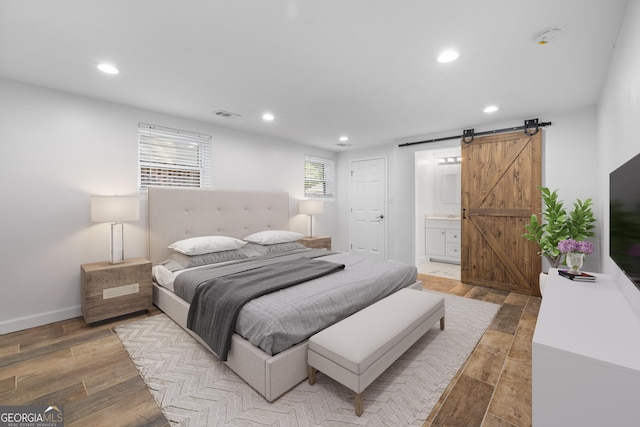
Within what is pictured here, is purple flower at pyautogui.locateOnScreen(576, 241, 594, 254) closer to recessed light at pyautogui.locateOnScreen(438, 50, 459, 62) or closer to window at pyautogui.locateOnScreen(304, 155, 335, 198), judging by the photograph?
recessed light at pyautogui.locateOnScreen(438, 50, 459, 62)

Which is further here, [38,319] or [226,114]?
[226,114]

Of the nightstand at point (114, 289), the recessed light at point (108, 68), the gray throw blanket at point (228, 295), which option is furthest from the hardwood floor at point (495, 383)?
the recessed light at point (108, 68)

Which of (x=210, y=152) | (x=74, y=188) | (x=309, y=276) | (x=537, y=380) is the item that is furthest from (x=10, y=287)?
(x=537, y=380)

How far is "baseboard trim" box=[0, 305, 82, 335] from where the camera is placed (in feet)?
8.63

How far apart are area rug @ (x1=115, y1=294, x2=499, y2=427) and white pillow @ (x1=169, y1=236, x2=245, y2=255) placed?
94 cm

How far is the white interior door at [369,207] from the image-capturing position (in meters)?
5.57

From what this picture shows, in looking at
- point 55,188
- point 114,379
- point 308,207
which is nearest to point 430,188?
point 308,207

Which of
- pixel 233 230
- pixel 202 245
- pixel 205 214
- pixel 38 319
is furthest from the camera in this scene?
pixel 233 230

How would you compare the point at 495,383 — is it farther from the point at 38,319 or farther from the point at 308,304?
the point at 38,319

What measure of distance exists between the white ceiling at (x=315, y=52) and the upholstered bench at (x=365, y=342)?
208cm

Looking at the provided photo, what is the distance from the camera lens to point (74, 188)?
2963 millimetres

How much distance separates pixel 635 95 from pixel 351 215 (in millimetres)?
4625

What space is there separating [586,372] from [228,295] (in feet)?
6.75

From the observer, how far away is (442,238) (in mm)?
5914
